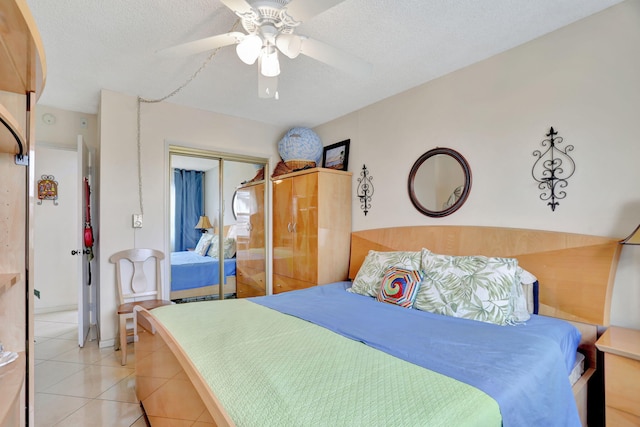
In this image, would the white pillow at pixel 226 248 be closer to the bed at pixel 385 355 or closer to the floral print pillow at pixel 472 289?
the bed at pixel 385 355

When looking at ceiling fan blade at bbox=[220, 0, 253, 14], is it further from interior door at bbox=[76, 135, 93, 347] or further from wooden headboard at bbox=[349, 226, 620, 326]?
interior door at bbox=[76, 135, 93, 347]

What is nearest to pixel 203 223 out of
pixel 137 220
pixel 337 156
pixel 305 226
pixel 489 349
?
pixel 137 220

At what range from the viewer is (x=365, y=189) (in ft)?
11.0

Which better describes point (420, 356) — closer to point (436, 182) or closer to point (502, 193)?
point (502, 193)

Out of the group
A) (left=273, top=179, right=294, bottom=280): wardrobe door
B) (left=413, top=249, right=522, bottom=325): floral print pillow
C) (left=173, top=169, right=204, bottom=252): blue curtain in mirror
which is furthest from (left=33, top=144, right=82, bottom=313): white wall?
(left=413, top=249, right=522, bottom=325): floral print pillow

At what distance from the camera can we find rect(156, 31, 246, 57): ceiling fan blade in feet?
5.55

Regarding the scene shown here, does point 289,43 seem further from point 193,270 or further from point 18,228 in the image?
point 193,270

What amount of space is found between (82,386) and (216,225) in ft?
6.33

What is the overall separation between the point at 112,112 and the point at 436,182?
3.10m

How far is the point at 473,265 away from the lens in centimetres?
202

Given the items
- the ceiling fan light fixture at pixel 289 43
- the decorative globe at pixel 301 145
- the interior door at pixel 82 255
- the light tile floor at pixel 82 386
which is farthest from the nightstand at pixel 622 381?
the interior door at pixel 82 255

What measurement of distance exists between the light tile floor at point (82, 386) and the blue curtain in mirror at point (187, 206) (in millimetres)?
1185

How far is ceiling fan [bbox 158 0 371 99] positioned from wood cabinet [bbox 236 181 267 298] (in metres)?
2.25

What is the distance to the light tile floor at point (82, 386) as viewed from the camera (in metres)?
1.95
